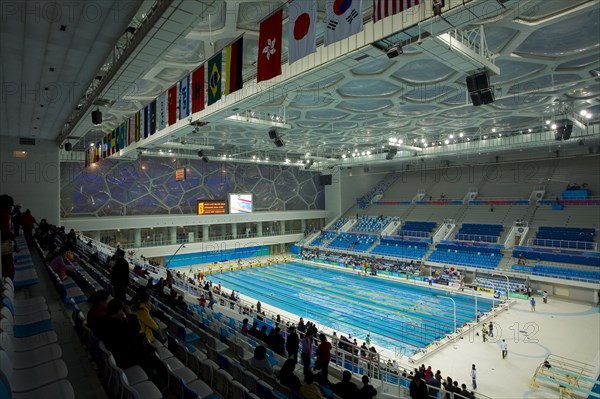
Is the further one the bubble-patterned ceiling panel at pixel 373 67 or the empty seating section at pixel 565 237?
the empty seating section at pixel 565 237

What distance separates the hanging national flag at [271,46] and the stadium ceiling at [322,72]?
1.13 meters

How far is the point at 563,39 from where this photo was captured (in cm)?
936

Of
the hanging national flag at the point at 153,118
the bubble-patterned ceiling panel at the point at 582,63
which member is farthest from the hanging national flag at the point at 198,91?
the bubble-patterned ceiling panel at the point at 582,63

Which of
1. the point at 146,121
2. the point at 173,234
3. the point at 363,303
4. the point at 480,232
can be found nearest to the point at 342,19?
the point at 146,121

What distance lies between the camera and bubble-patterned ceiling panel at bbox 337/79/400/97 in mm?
12625

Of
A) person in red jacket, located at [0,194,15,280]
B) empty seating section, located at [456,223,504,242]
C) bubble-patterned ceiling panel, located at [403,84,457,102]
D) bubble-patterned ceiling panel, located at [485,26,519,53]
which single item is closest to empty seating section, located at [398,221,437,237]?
empty seating section, located at [456,223,504,242]

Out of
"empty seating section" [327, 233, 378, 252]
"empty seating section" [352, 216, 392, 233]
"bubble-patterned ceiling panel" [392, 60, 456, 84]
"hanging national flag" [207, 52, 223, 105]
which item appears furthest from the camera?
"empty seating section" [352, 216, 392, 233]

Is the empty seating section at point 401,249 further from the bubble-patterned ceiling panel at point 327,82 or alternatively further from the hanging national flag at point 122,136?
the hanging national flag at point 122,136

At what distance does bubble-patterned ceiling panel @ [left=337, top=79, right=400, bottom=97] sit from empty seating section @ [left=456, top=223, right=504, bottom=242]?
53.9ft

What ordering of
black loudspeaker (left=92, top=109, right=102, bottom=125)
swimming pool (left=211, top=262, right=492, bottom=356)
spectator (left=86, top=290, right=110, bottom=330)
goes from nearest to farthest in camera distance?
spectator (left=86, top=290, right=110, bottom=330)
black loudspeaker (left=92, top=109, right=102, bottom=125)
swimming pool (left=211, top=262, right=492, bottom=356)

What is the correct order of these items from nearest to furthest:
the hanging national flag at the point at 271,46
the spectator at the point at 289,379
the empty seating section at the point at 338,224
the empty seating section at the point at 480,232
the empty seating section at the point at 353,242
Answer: the spectator at the point at 289,379, the hanging national flag at the point at 271,46, the empty seating section at the point at 480,232, the empty seating section at the point at 353,242, the empty seating section at the point at 338,224

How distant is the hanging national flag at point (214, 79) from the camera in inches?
306

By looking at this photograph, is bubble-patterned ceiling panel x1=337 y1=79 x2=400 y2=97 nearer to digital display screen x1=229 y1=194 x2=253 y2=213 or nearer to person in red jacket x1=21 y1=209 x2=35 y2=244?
person in red jacket x1=21 y1=209 x2=35 y2=244

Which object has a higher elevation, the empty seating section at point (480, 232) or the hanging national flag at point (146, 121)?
the hanging national flag at point (146, 121)
